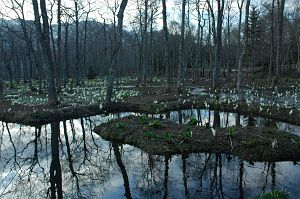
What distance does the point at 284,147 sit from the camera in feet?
35.5

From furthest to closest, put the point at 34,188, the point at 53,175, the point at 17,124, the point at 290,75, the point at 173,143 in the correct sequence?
the point at 290,75, the point at 17,124, the point at 173,143, the point at 53,175, the point at 34,188

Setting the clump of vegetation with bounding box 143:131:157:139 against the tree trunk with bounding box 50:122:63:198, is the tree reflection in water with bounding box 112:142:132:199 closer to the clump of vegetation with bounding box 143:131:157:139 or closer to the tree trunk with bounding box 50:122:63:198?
the clump of vegetation with bounding box 143:131:157:139

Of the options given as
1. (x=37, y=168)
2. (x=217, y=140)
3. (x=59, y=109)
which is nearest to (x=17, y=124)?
(x=59, y=109)

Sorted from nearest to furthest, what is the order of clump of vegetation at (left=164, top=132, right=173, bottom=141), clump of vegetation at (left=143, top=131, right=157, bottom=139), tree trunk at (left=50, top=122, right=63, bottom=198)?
tree trunk at (left=50, top=122, right=63, bottom=198) → clump of vegetation at (left=164, top=132, right=173, bottom=141) → clump of vegetation at (left=143, top=131, right=157, bottom=139)

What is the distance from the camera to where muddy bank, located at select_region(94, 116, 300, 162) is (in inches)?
421

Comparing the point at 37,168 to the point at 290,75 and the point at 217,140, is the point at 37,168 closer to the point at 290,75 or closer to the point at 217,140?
the point at 217,140

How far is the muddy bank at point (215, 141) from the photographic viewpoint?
35.1 feet

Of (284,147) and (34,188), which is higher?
(284,147)

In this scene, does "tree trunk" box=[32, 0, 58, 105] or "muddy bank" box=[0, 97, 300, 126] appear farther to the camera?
"tree trunk" box=[32, 0, 58, 105]

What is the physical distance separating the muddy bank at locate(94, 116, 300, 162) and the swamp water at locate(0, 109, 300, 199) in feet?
1.10

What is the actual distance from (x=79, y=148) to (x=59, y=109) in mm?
6054

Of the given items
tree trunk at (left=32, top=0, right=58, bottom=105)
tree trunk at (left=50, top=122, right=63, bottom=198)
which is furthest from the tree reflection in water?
tree trunk at (left=32, top=0, right=58, bottom=105)

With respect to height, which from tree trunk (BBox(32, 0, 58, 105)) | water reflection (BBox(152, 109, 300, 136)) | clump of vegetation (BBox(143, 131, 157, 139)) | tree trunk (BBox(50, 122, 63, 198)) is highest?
tree trunk (BBox(32, 0, 58, 105))

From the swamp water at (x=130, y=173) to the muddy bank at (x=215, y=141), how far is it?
0.34 meters
